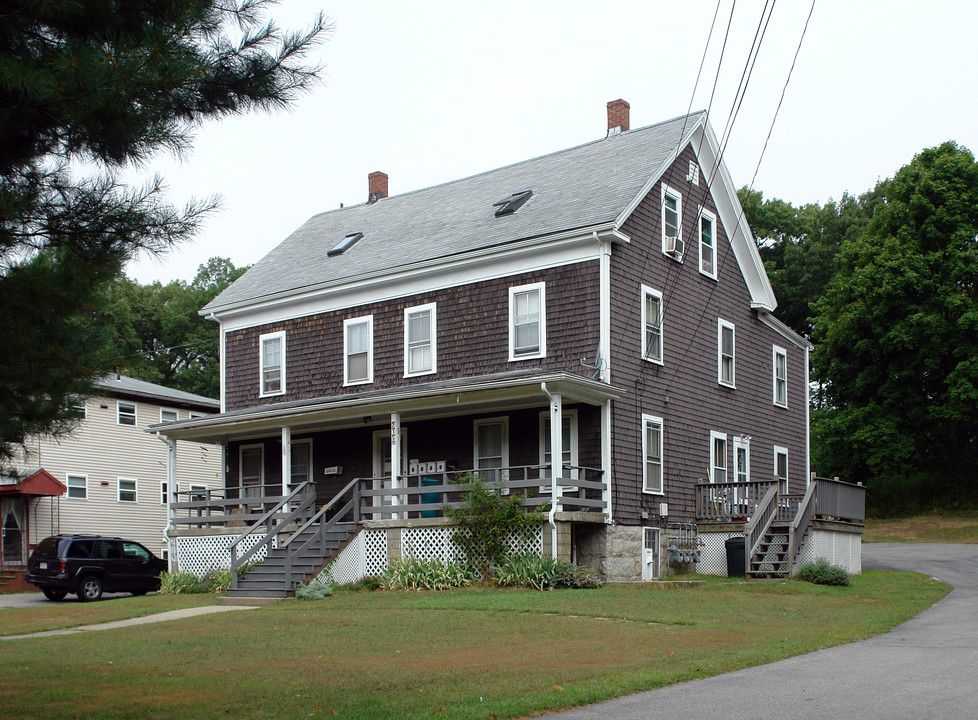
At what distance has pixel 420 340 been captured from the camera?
25422mm

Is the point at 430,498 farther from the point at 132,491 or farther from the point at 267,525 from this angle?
the point at 132,491

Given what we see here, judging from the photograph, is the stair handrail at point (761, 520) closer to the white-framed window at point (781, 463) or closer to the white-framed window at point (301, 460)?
the white-framed window at point (781, 463)

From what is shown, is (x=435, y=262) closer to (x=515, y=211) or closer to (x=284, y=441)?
(x=515, y=211)

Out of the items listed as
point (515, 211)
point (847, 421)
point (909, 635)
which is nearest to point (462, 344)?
point (515, 211)

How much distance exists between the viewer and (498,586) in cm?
2003

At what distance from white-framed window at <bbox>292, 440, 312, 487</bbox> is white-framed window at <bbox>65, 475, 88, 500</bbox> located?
12.0 meters

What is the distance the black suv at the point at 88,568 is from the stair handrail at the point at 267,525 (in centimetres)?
361

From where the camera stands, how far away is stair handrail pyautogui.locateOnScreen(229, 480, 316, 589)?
21.4 meters

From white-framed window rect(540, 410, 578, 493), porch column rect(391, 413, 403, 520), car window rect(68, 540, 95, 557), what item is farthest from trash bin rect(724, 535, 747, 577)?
car window rect(68, 540, 95, 557)

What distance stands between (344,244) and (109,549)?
33.4 feet

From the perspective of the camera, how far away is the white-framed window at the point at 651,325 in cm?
2386

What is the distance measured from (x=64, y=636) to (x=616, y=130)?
19.5 meters

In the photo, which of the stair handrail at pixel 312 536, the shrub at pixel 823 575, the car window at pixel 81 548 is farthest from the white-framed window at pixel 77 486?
the shrub at pixel 823 575

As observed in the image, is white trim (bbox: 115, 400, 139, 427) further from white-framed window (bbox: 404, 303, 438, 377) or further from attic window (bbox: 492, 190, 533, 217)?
attic window (bbox: 492, 190, 533, 217)
